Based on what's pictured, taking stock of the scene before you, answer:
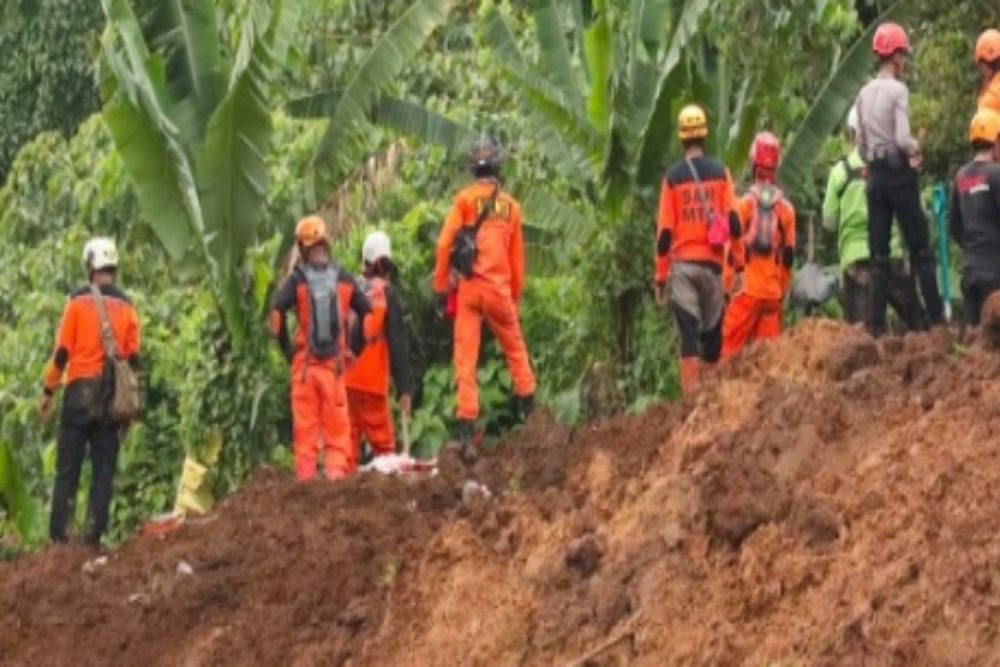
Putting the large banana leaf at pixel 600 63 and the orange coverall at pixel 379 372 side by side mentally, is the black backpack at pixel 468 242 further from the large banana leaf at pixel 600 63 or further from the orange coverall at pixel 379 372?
the large banana leaf at pixel 600 63

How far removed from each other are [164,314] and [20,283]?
3.81 metres

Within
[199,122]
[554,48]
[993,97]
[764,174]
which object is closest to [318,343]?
[199,122]

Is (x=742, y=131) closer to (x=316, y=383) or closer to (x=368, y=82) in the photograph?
(x=368, y=82)

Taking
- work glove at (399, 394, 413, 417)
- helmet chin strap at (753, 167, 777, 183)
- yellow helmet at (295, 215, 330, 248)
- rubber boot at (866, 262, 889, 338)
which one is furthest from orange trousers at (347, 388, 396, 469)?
rubber boot at (866, 262, 889, 338)

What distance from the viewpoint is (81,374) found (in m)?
15.0

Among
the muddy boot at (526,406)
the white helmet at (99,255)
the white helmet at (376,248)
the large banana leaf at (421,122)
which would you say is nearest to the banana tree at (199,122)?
the white helmet at (376,248)

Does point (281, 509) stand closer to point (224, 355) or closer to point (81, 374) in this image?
point (81, 374)

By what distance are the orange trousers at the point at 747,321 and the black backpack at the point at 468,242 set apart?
1652 millimetres

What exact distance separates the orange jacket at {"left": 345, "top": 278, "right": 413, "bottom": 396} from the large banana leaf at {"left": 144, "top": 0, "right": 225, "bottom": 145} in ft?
5.83

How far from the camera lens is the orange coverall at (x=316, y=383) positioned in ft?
50.1

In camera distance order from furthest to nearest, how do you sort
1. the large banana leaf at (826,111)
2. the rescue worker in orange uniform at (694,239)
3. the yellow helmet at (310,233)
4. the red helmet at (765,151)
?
the large banana leaf at (826,111)
the red helmet at (765,151)
the yellow helmet at (310,233)
the rescue worker in orange uniform at (694,239)

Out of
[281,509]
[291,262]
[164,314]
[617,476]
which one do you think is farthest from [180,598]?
[164,314]

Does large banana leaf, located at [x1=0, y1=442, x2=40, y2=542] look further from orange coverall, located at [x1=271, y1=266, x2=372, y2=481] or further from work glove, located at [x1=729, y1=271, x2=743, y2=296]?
work glove, located at [x1=729, y1=271, x2=743, y2=296]

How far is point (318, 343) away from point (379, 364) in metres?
1.20
